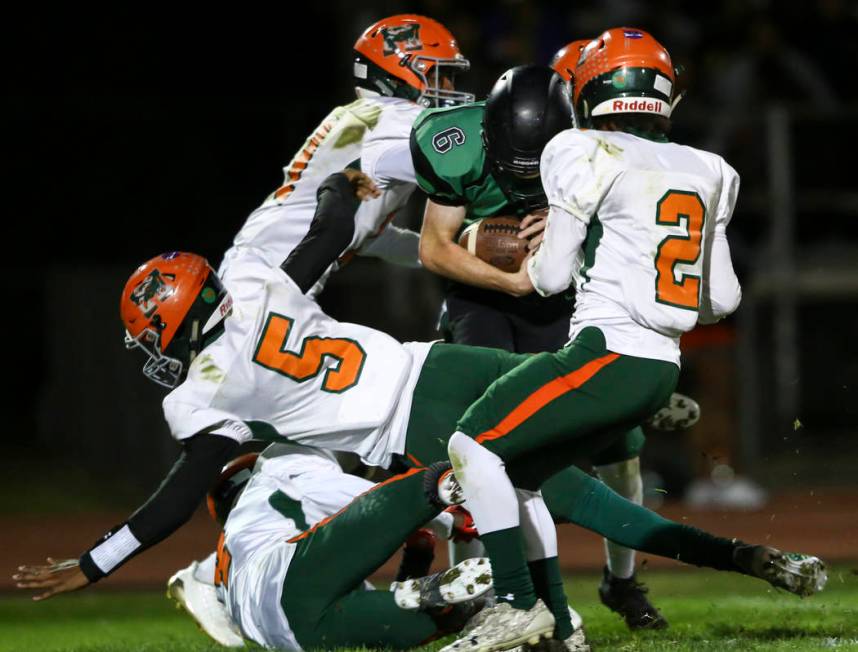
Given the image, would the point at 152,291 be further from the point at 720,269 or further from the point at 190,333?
the point at 720,269

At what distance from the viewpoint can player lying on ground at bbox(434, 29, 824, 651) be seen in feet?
13.5

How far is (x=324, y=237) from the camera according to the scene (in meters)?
5.47

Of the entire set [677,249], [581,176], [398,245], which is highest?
[581,176]

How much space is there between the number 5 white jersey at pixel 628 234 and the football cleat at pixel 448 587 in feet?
2.50

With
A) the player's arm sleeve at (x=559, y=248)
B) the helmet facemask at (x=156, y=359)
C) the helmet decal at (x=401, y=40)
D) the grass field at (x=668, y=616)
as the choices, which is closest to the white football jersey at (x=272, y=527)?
the grass field at (x=668, y=616)

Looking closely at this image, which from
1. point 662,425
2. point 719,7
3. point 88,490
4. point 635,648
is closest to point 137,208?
point 88,490

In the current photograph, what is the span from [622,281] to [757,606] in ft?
6.76

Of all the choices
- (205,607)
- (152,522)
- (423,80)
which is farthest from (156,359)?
(423,80)

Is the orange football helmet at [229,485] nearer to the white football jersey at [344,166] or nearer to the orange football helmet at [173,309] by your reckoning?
the orange football helmet at [173,309]

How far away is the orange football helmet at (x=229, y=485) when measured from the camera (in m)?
5.20

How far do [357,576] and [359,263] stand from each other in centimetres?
520

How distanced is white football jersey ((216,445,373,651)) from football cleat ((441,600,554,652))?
609 mm

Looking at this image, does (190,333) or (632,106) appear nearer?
(632,106)

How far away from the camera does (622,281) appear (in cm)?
417
